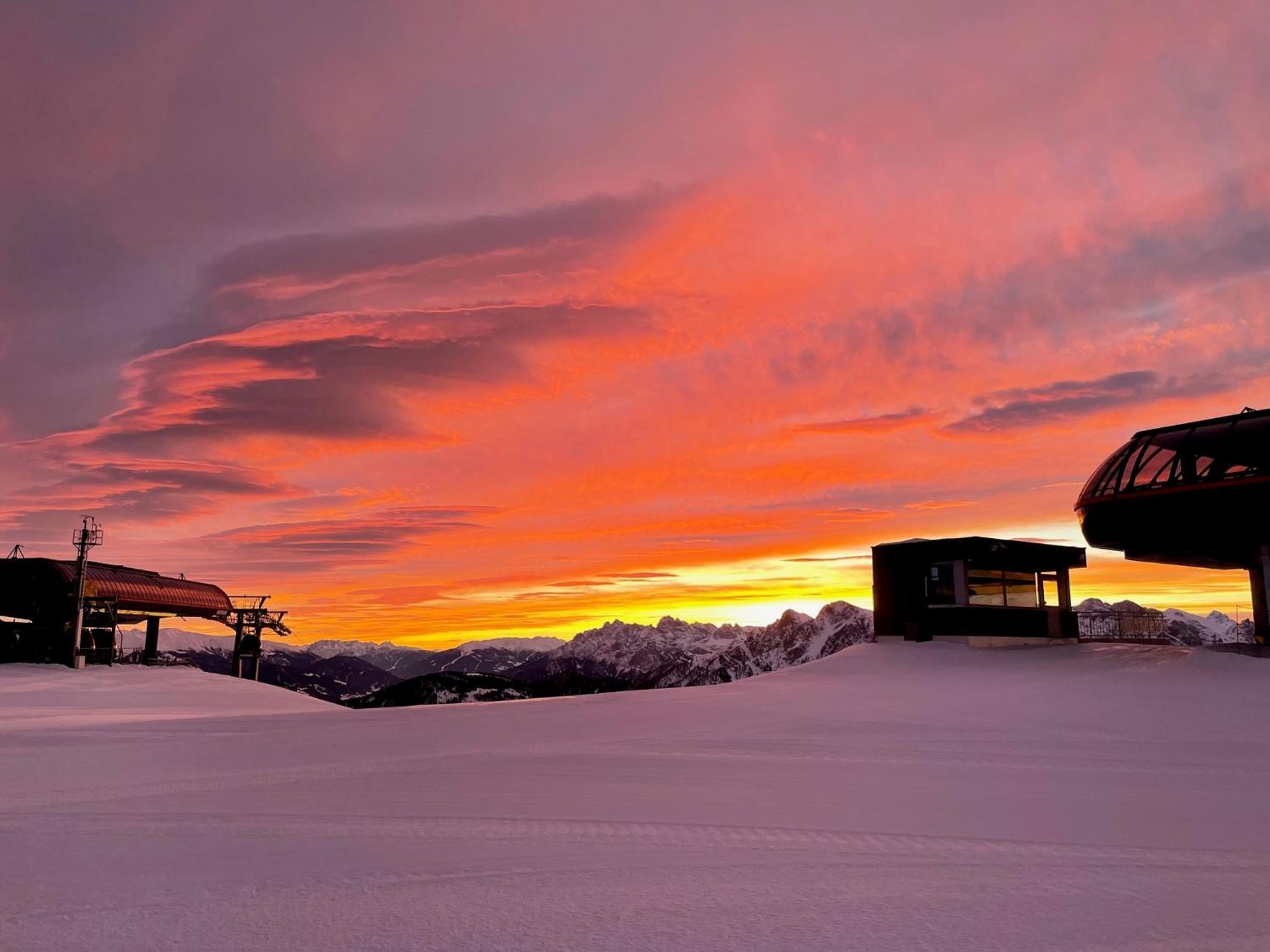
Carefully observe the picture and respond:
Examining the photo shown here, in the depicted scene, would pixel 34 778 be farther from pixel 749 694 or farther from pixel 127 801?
pixel 749 694

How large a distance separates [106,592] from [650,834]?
54533 millimetres

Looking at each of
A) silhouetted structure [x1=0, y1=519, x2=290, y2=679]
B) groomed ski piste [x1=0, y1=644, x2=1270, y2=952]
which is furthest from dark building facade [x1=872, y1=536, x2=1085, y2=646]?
silhouetted structure [x1=0, y1=519, x2=290, y2=679]

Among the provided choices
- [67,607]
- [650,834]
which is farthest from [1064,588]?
[67,607]

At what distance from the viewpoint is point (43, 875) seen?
759 cm

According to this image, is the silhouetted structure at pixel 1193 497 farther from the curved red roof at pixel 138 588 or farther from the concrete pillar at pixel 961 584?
the curved red roof at pixel 138 588

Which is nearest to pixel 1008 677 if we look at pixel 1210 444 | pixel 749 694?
pixel 749 694

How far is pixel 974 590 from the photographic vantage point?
3703cm

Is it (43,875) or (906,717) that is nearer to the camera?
(43,875)

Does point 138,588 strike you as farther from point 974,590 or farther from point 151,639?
point 974,590

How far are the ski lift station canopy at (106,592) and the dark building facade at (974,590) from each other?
4324 cm

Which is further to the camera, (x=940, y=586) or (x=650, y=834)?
(x=940, y=586)

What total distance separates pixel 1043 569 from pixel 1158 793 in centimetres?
3004

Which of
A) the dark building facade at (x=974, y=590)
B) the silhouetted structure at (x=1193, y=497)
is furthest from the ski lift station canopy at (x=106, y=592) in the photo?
the silhouetted structure at (x=1193, y=497)

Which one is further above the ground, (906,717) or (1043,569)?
(1043,569)
